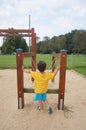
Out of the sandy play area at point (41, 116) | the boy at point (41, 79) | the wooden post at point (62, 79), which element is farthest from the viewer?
the wooden post at point (62, 79)

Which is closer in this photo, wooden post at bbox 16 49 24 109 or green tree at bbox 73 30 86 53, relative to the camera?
wooden post at bbox 16 49 24 109

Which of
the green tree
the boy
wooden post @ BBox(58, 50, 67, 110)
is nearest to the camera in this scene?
the boy

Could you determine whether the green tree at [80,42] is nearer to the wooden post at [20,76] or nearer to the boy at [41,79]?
the wooden post at [20,76]

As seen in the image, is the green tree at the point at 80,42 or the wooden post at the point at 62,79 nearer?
the wooden post at the point at 62,79

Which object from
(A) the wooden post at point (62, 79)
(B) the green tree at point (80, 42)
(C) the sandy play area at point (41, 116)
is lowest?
(C) the sandy play area at point (41, 116)

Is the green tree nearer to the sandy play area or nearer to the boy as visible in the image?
the sandy play area

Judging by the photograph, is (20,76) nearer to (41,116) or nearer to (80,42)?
(41,116)

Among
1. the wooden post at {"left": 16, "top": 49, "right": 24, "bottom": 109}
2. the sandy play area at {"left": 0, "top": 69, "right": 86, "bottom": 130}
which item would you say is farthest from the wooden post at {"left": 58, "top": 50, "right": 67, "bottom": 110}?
the wooden post at {"left": 16, "top": 49, "right": 24, "bottom": 109}

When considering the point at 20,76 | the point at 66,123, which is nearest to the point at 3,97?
the point at 20,76

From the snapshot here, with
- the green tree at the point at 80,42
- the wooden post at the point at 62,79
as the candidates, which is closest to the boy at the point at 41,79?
the wooden post at the point at 62,79

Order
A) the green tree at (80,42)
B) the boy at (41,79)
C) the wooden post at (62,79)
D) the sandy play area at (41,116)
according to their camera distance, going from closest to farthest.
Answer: the sandy play area at (41,116)
the boy at (41,79)
the wooden post at (62,79)
the green tree at (80,42)

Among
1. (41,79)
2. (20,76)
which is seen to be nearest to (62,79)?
(41,79)

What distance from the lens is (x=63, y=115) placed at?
362cm

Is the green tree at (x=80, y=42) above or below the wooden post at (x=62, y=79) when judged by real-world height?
above
